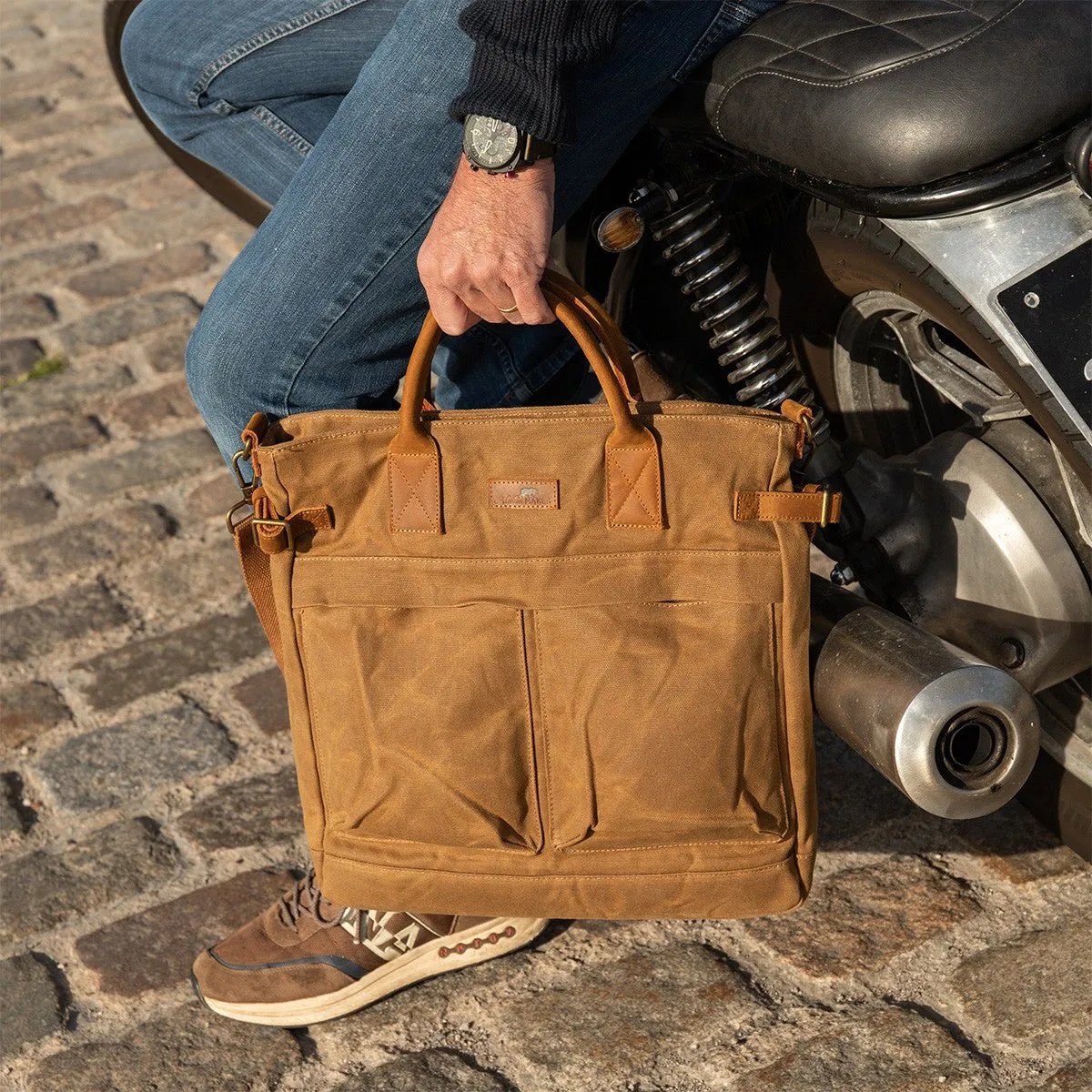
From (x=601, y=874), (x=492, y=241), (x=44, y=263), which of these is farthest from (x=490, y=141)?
(x=44, y=263)

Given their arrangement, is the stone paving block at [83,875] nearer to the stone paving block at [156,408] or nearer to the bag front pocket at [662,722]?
the bag front pocket at [662,722]

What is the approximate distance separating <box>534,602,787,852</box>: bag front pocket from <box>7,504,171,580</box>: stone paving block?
1.65 meters

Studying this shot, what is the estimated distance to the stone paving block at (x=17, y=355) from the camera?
3.77 metres

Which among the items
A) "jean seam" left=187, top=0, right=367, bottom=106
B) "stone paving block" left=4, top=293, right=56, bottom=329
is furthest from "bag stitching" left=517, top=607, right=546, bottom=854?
"stone paving block" left=4, top=293, right=56, bottom=329

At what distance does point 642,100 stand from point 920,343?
1.77 feet

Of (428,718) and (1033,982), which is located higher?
(428,718)

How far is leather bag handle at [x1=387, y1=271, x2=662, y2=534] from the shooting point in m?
1.59

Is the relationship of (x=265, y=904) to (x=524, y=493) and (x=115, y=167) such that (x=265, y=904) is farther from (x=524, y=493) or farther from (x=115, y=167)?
(x=115, y=167)

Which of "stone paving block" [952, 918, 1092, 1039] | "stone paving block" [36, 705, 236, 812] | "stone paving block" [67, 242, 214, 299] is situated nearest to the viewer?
"stone paving block" [952, 918, 1092, 1039]

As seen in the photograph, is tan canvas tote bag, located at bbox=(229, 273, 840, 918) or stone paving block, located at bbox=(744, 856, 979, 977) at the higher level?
tan canvas tote bag, located at bbox=(229, 273, 840, 918)

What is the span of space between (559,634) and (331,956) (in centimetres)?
68

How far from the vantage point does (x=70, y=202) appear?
4668 mm

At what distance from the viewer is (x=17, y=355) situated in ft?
12.6

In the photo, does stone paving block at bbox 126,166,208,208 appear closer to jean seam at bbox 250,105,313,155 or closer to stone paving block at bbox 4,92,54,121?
stone paving block at bbox 4,92,54,121
